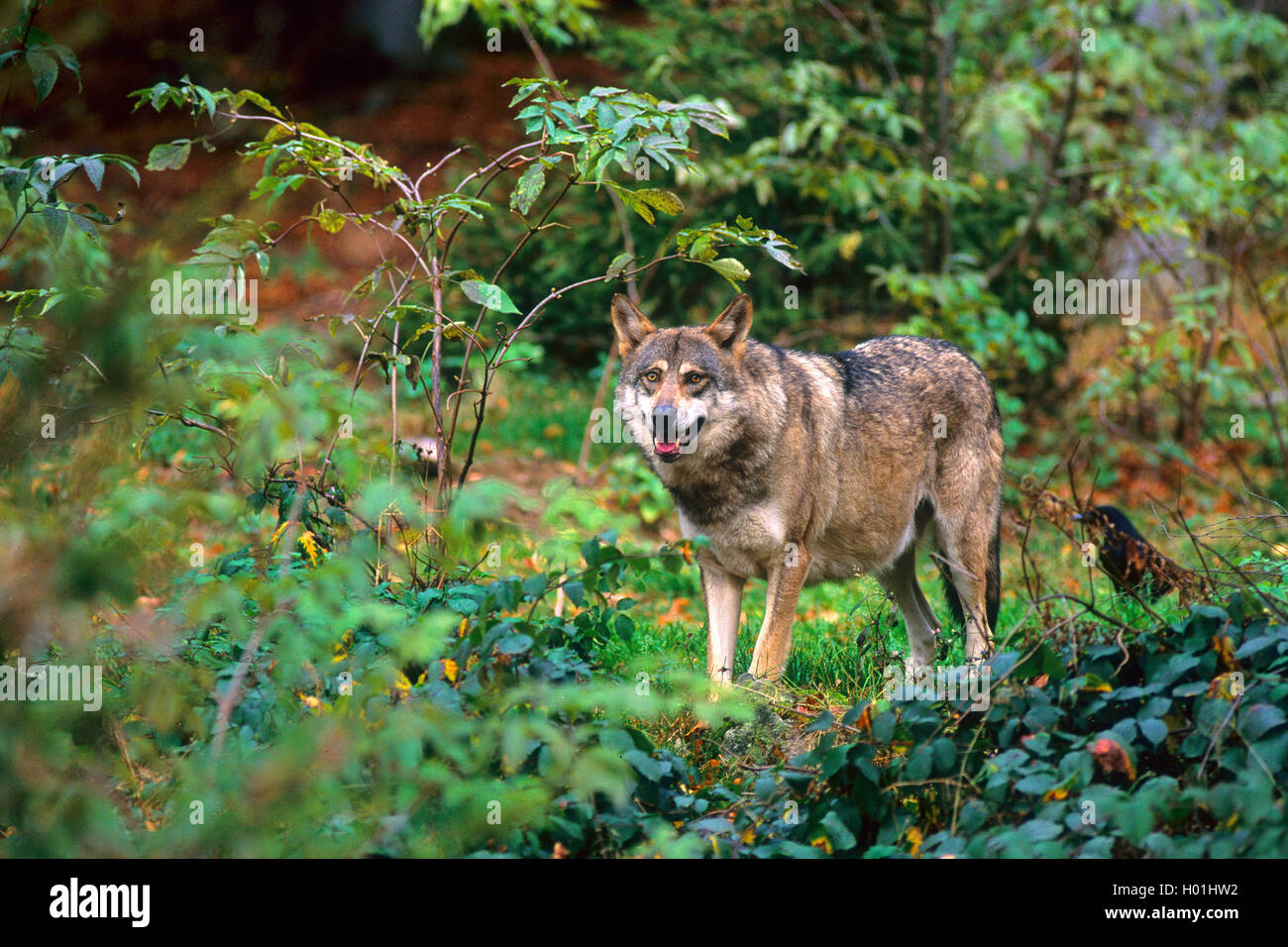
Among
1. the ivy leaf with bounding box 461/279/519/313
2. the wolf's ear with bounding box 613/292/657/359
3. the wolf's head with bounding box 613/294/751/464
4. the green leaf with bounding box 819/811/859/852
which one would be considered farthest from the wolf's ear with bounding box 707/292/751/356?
the green leaf with bounding box 819/811/859/852

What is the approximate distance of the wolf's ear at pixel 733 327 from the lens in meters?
5.33

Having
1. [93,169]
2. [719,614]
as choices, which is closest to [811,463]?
[719,614]

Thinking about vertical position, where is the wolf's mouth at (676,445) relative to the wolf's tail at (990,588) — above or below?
above

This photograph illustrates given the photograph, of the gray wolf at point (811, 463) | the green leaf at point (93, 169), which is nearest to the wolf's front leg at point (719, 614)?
the gray wolf at point (811, 463)

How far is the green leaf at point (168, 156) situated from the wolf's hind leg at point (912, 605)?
4.18m

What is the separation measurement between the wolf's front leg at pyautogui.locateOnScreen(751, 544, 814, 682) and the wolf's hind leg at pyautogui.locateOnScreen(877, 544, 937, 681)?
1017 millimetres

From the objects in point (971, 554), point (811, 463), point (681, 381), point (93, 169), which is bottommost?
point (971, 554)

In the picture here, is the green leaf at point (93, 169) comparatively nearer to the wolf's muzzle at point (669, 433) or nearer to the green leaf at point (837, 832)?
the wolf's muzzle at point (669, 433)

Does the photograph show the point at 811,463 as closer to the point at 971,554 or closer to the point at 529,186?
the point at 971,554

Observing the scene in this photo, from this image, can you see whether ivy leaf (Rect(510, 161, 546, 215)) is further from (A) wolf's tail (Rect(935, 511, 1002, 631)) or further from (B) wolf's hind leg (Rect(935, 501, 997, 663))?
(A) wolf's tail (Rect(935, 511, 1002, 631))

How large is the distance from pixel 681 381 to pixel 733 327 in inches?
17.7

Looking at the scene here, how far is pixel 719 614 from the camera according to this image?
536 centimetres

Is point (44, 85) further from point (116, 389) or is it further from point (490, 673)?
point (490, 673)
